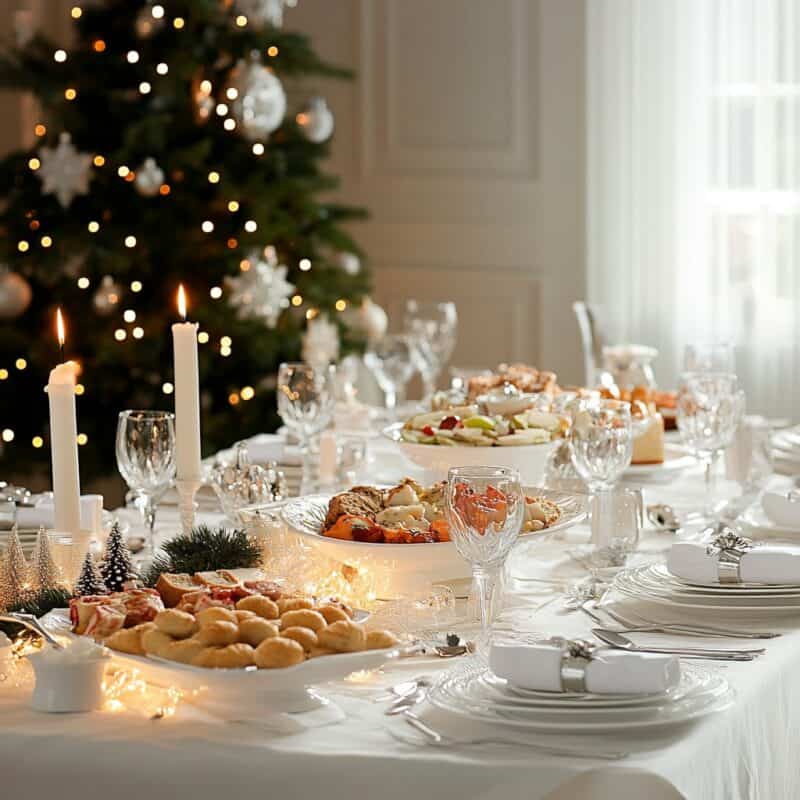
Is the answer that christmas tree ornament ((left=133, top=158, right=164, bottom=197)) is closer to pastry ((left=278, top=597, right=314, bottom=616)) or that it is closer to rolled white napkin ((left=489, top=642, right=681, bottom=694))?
pastry ((left=278, top=597, right=314, bottom=616))

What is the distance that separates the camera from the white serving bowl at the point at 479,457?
7.13ft

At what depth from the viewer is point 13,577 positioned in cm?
160

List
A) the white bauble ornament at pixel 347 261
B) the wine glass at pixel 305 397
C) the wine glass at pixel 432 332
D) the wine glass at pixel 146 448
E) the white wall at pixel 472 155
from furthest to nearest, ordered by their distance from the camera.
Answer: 1. the white wall at pixel 472 155
2. the white bauble ornament at pixel 347 261
3. the wine glass at pixel 432 332
4. the wine glass at pixel 305 397
5. the wine glass at pixel 146 448

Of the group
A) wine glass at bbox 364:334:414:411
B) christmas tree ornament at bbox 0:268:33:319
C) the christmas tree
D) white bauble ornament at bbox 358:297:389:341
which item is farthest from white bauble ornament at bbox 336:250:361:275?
wine glass at bbox 364:334:414:411

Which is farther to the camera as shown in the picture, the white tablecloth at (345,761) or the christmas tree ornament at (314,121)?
the christmas tree ornament at (314,121)

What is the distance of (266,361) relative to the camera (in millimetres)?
4555

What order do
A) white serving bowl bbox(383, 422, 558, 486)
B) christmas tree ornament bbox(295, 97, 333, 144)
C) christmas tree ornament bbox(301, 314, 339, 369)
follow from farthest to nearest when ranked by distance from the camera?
christmas tree ornament bbox(295, 97, 333, 144)
christmas tree ornament bbox(301, 314, 339, 369)
white serving bowl bbox(383, 422, 558, 486)

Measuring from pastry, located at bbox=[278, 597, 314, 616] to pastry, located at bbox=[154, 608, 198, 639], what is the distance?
0.10 meters

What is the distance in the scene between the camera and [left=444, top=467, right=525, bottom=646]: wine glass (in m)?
1.47

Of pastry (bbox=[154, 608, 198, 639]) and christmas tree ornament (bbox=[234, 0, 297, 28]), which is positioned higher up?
christmas tree ornament (bbox=[234, 0, 297, 28])

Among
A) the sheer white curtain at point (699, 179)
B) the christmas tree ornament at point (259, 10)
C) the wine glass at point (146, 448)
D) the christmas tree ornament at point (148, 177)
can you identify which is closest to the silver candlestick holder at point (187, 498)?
the wine glass at point (146, 448)

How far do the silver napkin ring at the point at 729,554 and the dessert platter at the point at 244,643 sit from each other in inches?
19.3

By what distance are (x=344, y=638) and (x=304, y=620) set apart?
0.05 metres

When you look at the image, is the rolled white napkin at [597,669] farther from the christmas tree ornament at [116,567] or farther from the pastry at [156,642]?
→ the christmas tree ornament at [116,567]
